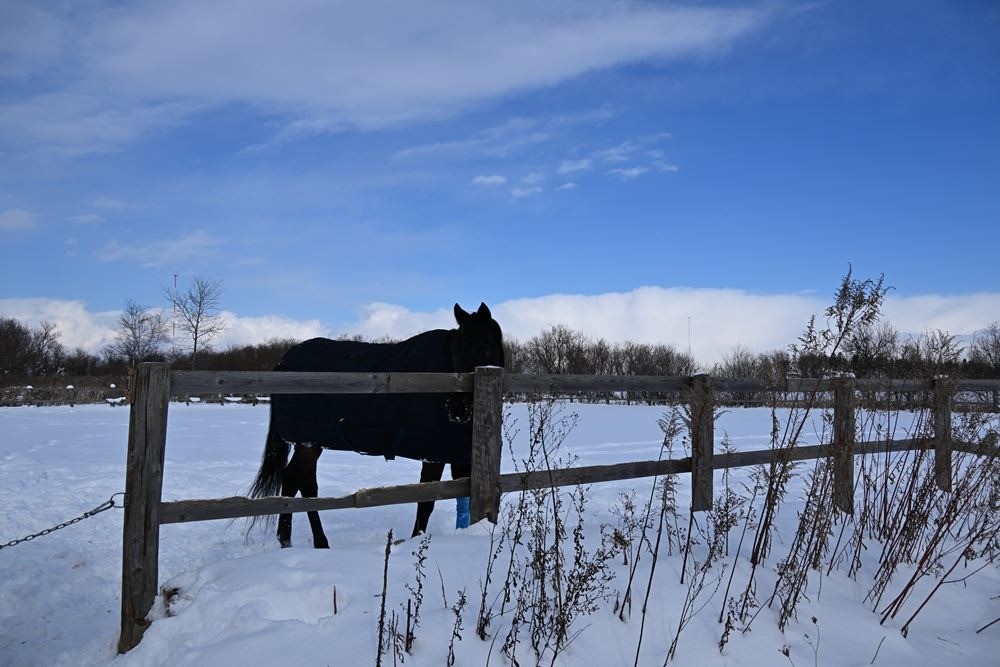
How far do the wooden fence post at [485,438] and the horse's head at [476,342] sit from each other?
472 mm

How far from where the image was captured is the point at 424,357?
5016 millimetres

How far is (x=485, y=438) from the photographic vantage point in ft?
13.9

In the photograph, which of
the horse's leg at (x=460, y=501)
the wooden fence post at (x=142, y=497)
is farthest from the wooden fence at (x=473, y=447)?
the horse's leg at (x=460, y=501)

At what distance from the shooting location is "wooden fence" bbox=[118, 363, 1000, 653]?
327cm

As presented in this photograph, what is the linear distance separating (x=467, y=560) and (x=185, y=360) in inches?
1943

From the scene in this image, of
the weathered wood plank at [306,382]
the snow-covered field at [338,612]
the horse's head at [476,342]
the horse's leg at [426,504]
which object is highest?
the horse's head at [476,342]

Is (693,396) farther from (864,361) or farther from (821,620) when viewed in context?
(821,620)

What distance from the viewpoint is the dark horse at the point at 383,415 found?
15.3ft

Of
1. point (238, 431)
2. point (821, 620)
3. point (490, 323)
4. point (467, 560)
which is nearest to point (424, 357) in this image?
point (490, 323)

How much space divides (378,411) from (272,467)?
4.88ft

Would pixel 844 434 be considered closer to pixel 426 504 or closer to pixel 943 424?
pixel 943 424

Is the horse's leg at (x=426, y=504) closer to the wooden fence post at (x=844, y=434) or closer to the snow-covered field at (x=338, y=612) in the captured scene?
the snow-covered field at (x=338, y=612)

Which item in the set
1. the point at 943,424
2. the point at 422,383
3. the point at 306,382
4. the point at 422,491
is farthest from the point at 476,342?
the point at 943,424

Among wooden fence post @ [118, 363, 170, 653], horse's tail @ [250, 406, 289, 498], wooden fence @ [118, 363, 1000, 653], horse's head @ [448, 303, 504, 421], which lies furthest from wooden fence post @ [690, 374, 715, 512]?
wooden fence post @ [118, 363, 170, 653]
